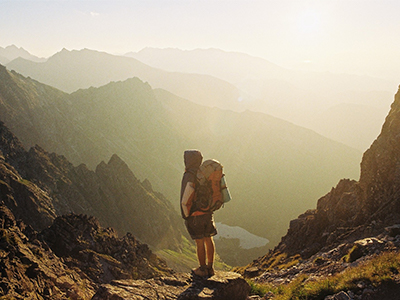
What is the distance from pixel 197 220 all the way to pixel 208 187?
1.19m

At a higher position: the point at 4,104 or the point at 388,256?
the point at 4,104

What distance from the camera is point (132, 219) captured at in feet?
362

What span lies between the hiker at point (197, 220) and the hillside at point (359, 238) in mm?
3282

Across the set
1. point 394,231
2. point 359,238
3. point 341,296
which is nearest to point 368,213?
point 359,238

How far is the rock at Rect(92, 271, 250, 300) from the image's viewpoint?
8609 millimetres

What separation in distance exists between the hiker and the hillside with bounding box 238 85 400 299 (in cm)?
328

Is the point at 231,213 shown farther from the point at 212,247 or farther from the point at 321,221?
the point at 212,247

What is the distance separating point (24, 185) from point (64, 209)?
17.3 m

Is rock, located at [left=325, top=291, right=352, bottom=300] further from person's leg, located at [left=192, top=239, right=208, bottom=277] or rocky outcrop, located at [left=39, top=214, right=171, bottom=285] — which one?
rocky outcrop, located at [left=39, top=214, right=171, bottom=285]

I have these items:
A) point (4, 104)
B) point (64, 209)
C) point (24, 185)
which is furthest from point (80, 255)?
point (4, 104)

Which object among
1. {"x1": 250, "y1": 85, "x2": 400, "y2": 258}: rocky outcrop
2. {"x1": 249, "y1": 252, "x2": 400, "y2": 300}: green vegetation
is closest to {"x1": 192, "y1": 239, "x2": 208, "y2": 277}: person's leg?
{"x1": 249, "y1": 252, "x2": 400, "y2": 300}: green vegetation

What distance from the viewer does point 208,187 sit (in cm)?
995

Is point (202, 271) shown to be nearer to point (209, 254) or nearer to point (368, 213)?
point (209, 254)

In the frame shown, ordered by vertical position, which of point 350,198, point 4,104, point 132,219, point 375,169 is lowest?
point 132,219
